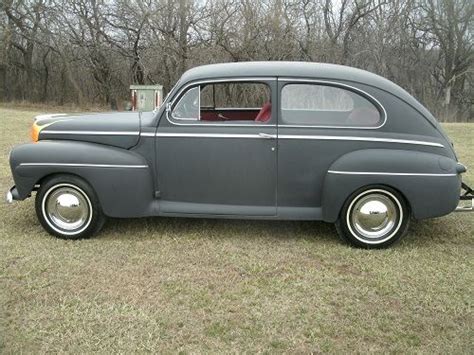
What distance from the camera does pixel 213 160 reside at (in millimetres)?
4602

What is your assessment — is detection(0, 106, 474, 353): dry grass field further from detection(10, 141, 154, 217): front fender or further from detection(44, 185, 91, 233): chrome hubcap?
detection(10, 141, 154, 217): front fender

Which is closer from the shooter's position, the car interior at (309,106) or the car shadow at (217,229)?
the car interior at (309,106)

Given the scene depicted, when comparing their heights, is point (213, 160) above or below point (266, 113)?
below

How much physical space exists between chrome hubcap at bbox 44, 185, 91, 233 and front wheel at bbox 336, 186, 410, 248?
2.45 m

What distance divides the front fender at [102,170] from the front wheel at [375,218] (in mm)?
1885

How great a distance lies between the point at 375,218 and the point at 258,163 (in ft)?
3.97

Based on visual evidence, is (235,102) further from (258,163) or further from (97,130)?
(97,130)

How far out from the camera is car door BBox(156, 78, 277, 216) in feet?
15.0

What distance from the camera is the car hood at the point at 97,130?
15.4 feet

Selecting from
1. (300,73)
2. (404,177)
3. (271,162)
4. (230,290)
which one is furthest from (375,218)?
(230,290)

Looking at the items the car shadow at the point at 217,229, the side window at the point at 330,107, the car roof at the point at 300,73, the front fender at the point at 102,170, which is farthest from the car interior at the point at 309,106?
the car shadow at the point at 217,229

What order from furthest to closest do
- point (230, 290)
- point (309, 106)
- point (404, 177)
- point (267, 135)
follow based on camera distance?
point (309, 106)
point (267, 135)
point (404, 177)
point (230, 290)

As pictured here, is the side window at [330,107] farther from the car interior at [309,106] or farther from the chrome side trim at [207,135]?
the chrome side trim at [207,135]

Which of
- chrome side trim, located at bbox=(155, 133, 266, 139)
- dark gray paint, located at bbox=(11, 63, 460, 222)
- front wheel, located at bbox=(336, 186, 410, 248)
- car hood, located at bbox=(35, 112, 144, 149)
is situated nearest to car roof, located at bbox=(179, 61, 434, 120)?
dark gray paint, located at bbox=(11, 63, 460, 222)
